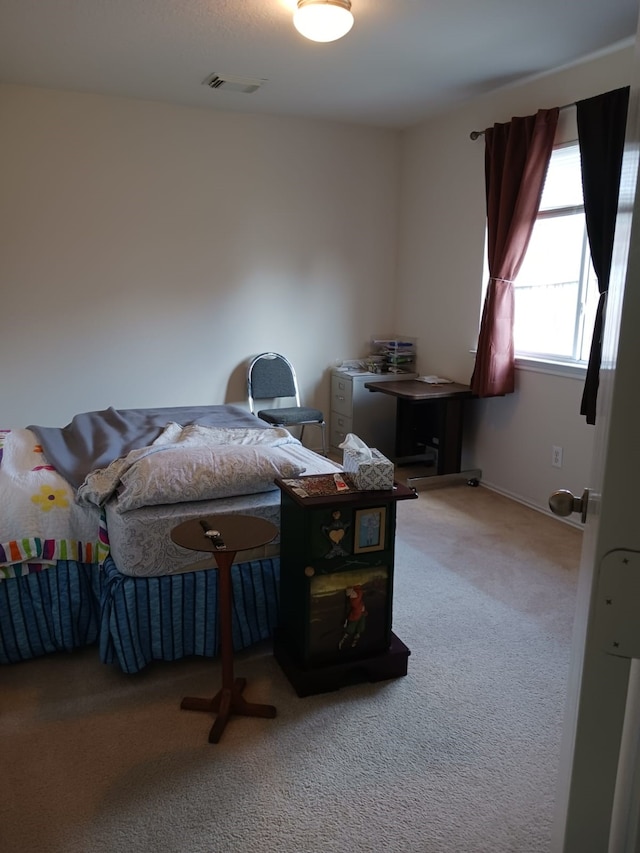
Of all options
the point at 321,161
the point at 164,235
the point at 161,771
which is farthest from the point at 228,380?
the point at 161,771

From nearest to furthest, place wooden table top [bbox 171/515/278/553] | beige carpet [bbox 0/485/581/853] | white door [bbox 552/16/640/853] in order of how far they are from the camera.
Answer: white door [bbox 552/16/640/853] → beige carpet [bbox 0/485/581/853] → wooden table top [bbox 171/515/278/553]

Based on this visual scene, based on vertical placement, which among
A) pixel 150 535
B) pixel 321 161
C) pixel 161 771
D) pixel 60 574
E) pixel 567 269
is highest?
pixel 321 161

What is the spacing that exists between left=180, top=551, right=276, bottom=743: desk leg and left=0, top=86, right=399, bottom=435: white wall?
2800 millimetres

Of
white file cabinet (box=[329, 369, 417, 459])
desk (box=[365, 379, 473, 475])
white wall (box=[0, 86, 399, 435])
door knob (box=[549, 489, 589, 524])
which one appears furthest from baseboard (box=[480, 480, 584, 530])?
door knob (box=[549, 489, 589, 524])

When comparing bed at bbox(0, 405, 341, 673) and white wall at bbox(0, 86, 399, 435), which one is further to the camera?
white wall at bbox(0, 86, 399, 435)

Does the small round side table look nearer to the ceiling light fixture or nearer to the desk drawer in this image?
the ceiling light fixture

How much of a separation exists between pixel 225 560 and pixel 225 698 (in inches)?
18.4

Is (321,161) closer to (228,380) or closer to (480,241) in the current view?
(480,241)

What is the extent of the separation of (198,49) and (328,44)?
0.66m

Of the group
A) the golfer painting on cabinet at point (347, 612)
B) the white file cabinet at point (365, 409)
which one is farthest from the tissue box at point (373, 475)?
the white file cabinet at point (365, 409)

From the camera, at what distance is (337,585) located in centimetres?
204

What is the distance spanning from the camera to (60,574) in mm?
2227

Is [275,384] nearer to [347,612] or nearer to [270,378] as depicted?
[270,378]

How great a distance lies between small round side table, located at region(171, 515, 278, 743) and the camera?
1.83m
